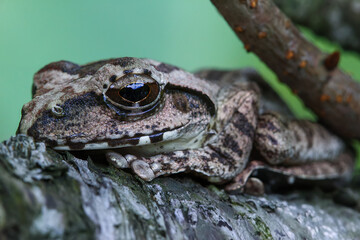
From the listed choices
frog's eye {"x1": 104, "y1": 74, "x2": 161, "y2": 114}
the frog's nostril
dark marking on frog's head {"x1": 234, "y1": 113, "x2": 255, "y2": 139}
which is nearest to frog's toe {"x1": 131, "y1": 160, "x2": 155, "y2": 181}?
Result: frog's eye {"x1": 104, "y1": 74, "x2": 161, "y2": 114}

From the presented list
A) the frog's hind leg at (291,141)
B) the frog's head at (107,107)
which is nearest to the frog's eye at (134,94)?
the frog's head at (107,107)

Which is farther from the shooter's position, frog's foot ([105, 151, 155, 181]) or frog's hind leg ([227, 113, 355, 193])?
frog's hind leg ([227, 113, 355, 193])

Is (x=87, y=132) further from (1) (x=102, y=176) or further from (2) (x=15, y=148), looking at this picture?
(2) (x=15, y=148)

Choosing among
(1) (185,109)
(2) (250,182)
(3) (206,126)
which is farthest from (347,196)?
(1) (185,109)

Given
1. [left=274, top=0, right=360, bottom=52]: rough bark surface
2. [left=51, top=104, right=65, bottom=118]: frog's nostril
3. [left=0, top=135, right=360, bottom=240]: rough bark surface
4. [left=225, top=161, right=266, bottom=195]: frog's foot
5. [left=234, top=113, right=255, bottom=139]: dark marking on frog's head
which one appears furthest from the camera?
[left=274, top=0, right=360, bottom=52]: rough bark surface

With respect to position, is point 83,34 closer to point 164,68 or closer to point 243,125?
point 164,68

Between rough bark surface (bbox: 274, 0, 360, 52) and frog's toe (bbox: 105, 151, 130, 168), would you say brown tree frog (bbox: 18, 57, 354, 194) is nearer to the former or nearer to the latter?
frog's toe (bbox: 105, 151, 130, 168)

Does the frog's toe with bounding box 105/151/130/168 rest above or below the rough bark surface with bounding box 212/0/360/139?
below
